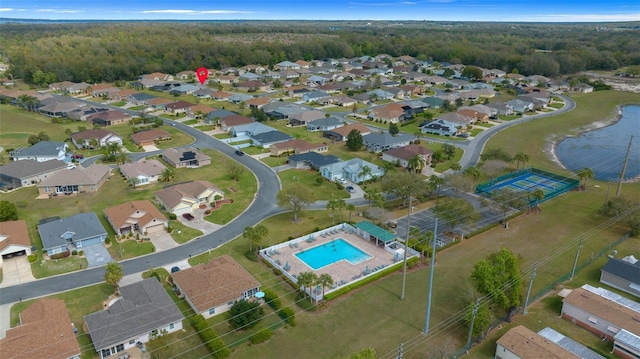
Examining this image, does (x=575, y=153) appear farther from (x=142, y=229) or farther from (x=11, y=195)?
(x=11, y=195)

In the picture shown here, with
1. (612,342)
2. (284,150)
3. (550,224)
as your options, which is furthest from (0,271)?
(550,224)

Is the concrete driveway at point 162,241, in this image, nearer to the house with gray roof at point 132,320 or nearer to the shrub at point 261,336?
the house with gray roof at point 132,320

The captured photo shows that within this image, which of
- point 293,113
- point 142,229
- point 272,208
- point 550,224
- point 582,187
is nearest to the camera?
point 142,229

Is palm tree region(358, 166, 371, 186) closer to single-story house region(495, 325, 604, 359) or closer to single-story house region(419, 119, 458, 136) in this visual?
single-story house region(419, 119, 458, 136)

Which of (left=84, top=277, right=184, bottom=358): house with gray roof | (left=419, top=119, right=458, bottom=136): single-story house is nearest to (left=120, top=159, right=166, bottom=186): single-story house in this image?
(left=84, top=277, right=184, bottom=358): house with gray roof

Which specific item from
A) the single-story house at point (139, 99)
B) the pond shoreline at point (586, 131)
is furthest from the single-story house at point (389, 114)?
the single-story house at point (139, 99)
